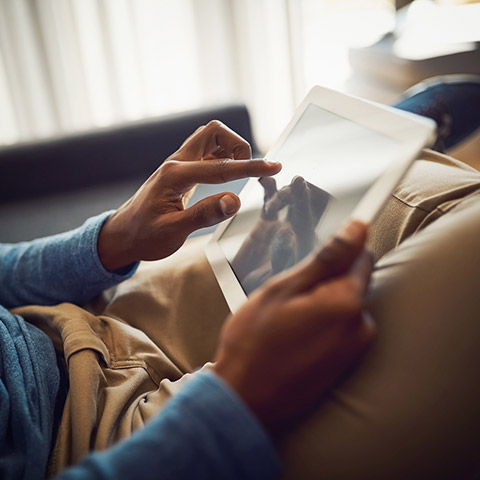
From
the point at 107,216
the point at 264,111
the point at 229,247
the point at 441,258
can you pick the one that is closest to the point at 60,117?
the point at 264,111

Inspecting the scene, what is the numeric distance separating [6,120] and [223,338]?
6.49 ft

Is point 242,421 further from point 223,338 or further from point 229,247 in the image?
point 229,247

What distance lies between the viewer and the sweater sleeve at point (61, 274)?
0.66 meters

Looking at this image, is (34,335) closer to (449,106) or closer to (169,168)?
(169,168)

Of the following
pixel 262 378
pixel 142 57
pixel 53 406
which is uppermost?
pixel 142 57

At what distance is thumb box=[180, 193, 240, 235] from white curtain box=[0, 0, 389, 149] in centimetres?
147

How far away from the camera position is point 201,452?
1.05 ft

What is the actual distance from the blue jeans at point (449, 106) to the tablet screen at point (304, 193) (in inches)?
22.9

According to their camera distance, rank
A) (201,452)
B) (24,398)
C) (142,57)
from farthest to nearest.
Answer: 1. (142,57)
2. (24,398)
3. (201,452)

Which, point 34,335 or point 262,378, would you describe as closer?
point 262,378

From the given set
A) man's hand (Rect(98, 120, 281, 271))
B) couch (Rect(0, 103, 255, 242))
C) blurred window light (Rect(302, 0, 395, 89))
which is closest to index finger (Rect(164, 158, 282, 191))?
man's hand (Rect(98, 120, 281, 271))

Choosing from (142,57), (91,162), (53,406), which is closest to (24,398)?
(53,406)

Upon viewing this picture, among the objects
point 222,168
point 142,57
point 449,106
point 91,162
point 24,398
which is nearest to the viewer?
point 24,398

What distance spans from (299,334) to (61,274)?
449 millimetres
